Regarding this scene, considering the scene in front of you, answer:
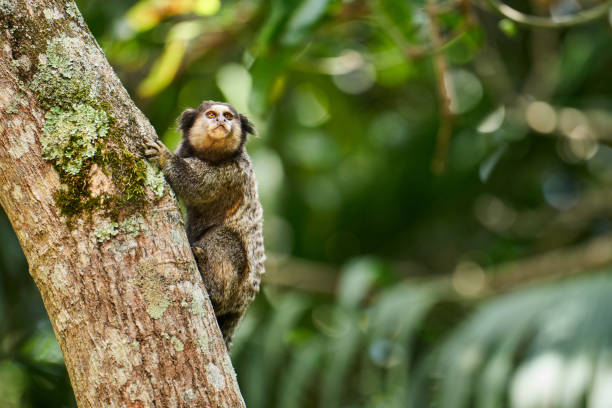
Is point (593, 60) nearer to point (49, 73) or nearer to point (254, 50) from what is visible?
point (254, 50)

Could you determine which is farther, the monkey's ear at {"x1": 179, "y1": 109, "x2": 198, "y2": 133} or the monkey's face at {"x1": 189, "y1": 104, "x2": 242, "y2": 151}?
the monkey's ear at {"x1": 179, "y1": 109, "x2": 198, "y2": 133}

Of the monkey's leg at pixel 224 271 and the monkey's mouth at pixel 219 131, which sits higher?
the monkey's mouth at pixel 219 131

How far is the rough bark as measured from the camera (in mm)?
2191

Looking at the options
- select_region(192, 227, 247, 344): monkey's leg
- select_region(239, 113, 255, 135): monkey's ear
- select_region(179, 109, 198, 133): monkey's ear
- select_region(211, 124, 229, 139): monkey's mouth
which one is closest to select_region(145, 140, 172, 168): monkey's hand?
select_region(192, 227, 247, 344): monkey's leg

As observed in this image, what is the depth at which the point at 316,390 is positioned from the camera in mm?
5188

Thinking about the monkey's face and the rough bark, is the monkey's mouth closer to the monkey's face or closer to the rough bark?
the monkey's face

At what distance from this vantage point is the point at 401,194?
757 cm

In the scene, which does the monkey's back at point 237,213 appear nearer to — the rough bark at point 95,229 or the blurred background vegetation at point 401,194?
the blurred background vegetation at point 401,194

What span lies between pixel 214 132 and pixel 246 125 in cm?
38

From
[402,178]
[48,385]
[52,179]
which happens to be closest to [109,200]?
[52,179]

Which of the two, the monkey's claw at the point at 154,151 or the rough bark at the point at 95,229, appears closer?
the rough bark at the point at 95,229

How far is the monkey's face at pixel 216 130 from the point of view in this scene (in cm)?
379

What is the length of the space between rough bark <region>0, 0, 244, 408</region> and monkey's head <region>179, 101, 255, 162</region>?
1.28 meters

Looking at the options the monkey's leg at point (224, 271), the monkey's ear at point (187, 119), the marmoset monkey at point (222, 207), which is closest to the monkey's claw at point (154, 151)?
the marmoset monkey at point (222, 207)
